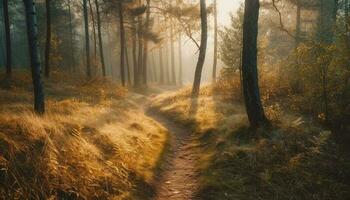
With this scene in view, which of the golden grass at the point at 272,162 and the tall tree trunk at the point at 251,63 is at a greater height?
the tall tree trunk at the point at 251,63

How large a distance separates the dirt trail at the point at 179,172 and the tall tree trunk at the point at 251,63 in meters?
2.50

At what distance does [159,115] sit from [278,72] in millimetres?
6995

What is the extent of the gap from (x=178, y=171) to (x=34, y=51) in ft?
18.1

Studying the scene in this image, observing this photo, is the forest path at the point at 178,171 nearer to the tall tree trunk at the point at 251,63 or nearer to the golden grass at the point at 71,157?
the golden grass at the point at 71,157

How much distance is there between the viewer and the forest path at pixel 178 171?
8.00 m

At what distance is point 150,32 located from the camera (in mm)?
30594

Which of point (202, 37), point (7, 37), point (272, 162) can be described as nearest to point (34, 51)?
point (272, 162)

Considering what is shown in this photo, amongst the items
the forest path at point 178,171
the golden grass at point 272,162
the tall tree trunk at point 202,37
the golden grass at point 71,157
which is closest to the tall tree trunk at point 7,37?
the tall tree trunk at point 202,37

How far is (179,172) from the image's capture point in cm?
935

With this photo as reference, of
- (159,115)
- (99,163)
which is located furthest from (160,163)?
(159,115)

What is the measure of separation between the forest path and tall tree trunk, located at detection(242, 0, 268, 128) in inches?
96.2

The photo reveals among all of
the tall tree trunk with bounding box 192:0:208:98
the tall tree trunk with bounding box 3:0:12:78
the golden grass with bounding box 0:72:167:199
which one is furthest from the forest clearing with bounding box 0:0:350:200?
the tall tree trunk with bounding box 3:0:12:78

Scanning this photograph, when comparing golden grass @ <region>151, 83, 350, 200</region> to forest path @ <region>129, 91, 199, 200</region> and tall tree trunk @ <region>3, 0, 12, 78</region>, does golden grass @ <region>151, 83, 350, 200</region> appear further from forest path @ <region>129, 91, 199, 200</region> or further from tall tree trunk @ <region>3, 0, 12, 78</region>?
tall tree trunk @ <region>3, 0, 12, 78</region>

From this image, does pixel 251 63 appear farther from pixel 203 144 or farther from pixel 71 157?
pixel 71 157
